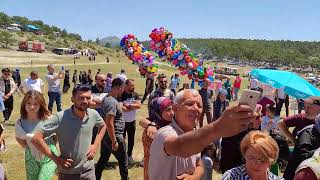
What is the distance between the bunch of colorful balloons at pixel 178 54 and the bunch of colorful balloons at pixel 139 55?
0.73m

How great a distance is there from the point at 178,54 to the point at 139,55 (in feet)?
6.96

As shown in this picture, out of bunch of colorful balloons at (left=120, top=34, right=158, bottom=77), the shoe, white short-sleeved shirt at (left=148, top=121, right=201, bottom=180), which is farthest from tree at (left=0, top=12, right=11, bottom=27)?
white short-sleeved shirt at (left=148, top=121, right=201, bottom=180)

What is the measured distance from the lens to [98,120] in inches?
177

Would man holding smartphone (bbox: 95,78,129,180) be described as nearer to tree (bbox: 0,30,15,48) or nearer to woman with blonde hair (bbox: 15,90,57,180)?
woman with blonde hair (bbox: 15,90,57,180)

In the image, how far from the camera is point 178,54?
56.7ft

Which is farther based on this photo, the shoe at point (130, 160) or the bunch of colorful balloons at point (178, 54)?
the bunch of colorful balloons at point (178, 54)

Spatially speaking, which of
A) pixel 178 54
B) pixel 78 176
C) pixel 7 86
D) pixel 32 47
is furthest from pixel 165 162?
pixel 32 47

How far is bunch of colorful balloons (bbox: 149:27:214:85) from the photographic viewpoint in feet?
56.7

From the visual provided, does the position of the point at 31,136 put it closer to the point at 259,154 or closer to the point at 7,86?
the point at 259,154

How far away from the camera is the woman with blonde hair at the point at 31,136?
171 inches

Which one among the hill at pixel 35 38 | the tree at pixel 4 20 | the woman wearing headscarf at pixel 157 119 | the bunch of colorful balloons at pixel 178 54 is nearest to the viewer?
the woman wearing headscarf at pixel 157 119

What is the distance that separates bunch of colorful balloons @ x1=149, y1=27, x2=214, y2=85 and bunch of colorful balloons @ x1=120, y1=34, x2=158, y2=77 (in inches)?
28.8

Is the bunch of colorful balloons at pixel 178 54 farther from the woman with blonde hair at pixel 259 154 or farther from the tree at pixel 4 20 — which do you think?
the tree at pixel 4 20

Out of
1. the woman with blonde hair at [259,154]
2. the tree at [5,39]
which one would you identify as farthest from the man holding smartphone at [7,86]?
the tree at [5,39]
